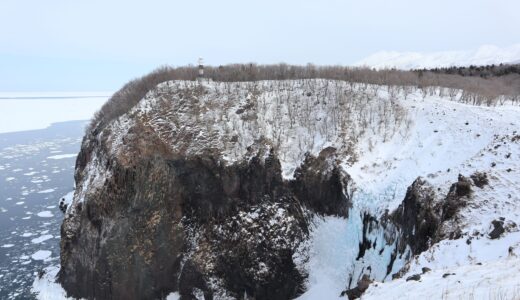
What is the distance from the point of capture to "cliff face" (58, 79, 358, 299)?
→ 22.2 m

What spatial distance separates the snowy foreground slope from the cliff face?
0.41m

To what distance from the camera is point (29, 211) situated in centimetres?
3738

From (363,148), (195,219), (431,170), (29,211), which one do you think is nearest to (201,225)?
(195,219)

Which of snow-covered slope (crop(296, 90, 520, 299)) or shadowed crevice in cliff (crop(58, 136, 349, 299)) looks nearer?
snow-covered slope (crop(296, 90, 520, 299))

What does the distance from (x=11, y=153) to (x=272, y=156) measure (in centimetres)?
6079

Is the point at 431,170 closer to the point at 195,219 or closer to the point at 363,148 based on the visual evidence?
the point at 363,148

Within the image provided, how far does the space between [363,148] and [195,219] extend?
10596 millimetres

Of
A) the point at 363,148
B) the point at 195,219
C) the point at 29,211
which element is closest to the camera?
the point at 363,148

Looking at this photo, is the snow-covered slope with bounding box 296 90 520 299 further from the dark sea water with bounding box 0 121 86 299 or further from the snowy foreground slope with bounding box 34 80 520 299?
the dark sea water with bounding box 0 121 86 299

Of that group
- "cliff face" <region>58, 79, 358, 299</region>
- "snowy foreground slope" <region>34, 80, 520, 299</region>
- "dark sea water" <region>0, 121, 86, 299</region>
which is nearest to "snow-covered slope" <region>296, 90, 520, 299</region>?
"snowy foreground slope" <region>34, 80, 520, 299</region>

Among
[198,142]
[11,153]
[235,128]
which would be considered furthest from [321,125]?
[11,153]

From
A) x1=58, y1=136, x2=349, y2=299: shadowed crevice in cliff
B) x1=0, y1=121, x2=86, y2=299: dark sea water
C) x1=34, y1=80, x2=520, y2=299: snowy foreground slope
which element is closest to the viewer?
x1=34, y1=80, x2=520, y2=299: snowy foreground slope

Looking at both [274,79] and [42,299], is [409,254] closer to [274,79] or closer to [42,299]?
[274,79]

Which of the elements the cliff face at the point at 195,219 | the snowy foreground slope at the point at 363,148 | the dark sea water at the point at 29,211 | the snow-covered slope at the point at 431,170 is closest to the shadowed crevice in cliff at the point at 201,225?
the cliff face at the point at 195,219
